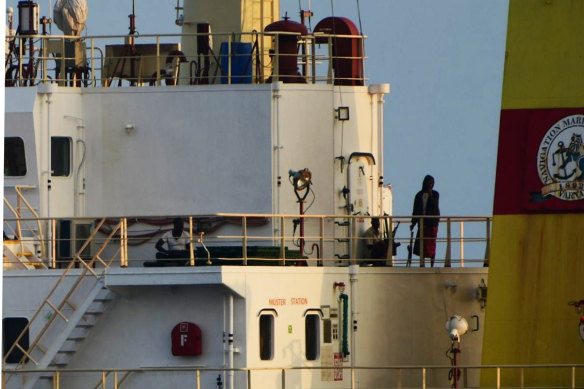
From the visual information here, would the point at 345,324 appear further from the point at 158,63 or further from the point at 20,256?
the point at 158,63

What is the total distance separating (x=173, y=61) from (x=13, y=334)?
700 centimetres

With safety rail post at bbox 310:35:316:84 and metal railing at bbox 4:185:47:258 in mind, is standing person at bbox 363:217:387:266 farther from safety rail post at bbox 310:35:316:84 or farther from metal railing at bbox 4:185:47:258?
metal railing at bbox 4:185:47:258

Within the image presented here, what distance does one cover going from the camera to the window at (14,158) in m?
28.0

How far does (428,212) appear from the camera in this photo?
28094 millimetres

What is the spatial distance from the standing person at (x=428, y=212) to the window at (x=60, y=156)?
7041mm

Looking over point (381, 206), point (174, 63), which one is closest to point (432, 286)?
point (381, 206)

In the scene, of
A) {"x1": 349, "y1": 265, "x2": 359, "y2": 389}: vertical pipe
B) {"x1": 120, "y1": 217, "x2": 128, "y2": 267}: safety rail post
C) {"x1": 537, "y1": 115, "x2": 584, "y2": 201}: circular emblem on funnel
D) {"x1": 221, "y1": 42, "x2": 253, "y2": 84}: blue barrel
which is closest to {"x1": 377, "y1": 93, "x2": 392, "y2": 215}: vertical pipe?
{"x1": 221, "y1": 42, "x2": 253, "y2": 84}: blue barrel

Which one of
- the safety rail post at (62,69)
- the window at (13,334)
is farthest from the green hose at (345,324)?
the safety rail post at (62,69)

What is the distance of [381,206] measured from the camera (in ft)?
99.6

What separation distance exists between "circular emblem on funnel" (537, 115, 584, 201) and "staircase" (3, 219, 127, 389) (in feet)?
25.4

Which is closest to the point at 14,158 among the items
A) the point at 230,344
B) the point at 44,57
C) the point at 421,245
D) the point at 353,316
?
the point at 44,57

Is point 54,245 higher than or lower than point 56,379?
higher

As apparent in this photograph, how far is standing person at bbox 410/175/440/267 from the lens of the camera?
2806 centimetres

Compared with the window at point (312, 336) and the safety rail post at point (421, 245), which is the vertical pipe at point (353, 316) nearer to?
the window at point (312, 336)
